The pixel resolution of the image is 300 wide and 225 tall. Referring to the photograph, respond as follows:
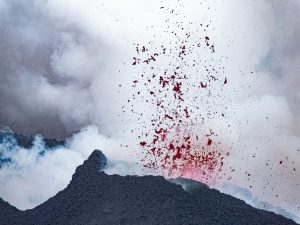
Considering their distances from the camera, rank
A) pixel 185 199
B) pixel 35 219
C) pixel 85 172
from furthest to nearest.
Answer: pixel 85 172
pixel 35 219
pixel 185 199

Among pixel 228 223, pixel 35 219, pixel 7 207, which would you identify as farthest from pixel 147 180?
pixel 7 207

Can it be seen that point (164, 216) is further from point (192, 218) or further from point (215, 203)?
point (215, 203)

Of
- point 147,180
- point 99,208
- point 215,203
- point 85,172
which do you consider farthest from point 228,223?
point 85,172

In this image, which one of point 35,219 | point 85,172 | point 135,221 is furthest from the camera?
point 85,172

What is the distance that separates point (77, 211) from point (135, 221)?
60.6 feet

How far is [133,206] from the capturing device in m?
107

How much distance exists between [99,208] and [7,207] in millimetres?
30765

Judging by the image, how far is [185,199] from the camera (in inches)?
4326

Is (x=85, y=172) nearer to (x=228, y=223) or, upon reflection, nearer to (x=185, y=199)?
(x=185, y=199)

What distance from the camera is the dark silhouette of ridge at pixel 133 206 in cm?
10431

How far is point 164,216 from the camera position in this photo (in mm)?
102938

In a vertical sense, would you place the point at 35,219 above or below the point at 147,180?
below

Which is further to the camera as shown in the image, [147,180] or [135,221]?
[147,180]

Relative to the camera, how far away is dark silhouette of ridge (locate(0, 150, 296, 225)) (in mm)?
104312
